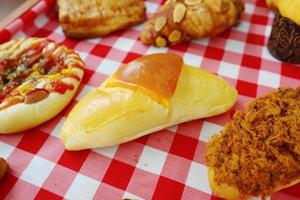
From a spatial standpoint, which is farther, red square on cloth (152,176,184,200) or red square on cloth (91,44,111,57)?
red square on cloth (91,44,111,57)

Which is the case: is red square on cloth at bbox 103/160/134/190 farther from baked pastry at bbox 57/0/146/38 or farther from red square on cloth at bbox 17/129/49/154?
baked pastry at bbox 57/0/146/38

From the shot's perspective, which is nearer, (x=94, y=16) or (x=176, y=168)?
(x=176, y=168)

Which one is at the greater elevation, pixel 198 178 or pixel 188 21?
pixel 188 21

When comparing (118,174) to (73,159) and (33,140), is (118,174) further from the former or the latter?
(33,140)

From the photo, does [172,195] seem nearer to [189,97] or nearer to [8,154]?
[189,97]

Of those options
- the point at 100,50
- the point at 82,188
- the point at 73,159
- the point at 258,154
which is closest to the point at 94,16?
the point at 100,50

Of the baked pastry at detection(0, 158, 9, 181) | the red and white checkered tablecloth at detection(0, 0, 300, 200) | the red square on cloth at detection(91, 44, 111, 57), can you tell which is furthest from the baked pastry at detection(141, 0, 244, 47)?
the baked pastry at detection(0, 158, 9, 181)

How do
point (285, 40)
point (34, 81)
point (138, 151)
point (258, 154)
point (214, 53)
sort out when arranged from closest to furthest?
point (258, 154) → point (138, 151) → point (34, 81) → point (285, 40) → point (214, 53)
